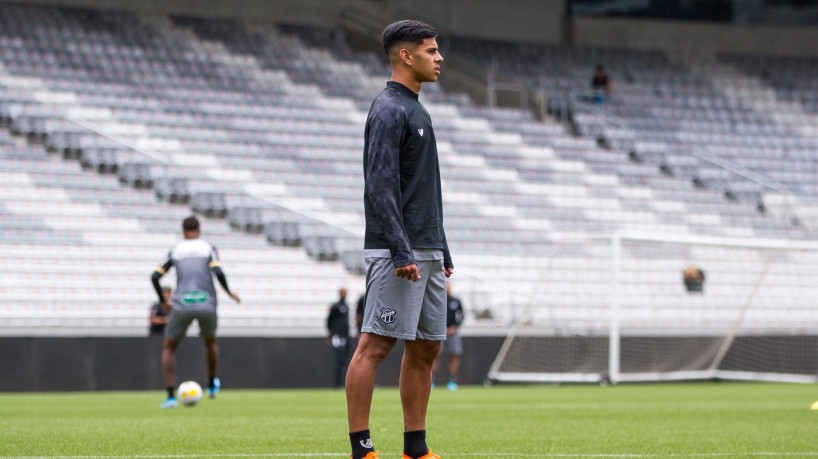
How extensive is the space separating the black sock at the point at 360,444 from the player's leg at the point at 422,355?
0.86 ft

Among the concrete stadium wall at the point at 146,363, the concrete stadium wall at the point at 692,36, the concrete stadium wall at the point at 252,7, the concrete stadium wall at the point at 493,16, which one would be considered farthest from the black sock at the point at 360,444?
the concrete stadium wall at the point at 692,36

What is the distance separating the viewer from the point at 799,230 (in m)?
29.1

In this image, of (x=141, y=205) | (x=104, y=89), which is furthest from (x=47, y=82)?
(x=141, y=205)

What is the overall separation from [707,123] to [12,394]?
2054cm

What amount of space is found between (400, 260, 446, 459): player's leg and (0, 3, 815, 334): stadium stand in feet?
45.3

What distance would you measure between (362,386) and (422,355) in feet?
1.21

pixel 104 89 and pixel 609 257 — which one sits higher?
pixel 104 89

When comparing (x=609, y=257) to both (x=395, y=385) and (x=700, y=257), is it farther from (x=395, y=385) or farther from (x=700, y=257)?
(x=395, y=385)

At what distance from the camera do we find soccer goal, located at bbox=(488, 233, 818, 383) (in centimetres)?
2103

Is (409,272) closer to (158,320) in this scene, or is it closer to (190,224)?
(190,224)

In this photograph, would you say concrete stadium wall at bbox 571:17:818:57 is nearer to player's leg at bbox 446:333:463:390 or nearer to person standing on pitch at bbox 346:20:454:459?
player's leg at bbox 446:333:463:390

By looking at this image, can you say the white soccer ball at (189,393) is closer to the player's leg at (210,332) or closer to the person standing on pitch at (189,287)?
the person standing on pitch at (189,287)

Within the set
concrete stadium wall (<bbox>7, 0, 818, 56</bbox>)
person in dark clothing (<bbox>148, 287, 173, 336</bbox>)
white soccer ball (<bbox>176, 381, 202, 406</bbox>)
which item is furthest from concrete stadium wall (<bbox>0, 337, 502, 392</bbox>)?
concrete stadium wall (<bbox>7, 0, 818, 56</bbox>)

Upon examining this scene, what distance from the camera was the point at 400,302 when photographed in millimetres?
6074
